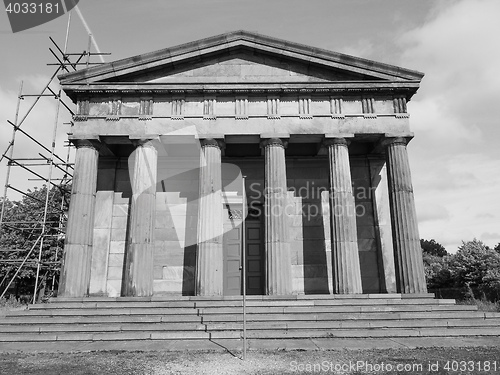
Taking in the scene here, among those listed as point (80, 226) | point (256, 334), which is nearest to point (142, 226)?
point (80, 226)

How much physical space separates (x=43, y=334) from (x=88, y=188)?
696 cm

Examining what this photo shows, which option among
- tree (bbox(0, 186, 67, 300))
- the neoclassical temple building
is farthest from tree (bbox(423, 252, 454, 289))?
tree (bbox(0, 186, 67, 300))

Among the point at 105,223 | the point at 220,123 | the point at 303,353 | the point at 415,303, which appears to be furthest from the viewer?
the point at 105,223

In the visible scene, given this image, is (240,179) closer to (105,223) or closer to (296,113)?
(296,113)

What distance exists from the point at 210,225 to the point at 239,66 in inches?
318

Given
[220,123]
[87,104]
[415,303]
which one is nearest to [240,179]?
[220,123]

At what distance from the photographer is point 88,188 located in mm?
Result: 17656

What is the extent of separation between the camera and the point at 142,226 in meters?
17.1

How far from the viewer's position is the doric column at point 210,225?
16.4 m

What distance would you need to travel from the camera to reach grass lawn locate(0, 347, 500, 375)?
816 centimetres

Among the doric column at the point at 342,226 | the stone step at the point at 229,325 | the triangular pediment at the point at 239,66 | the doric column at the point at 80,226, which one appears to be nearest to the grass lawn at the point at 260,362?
the stone step at the point at 229,325

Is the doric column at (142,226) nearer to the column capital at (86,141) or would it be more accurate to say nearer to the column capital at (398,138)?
the column capital at (86,141)

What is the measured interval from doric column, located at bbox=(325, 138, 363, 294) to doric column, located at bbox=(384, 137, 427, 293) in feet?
6.12

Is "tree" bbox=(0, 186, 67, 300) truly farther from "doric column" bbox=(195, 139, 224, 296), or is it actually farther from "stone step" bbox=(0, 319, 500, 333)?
"stone step" bbox=(0, 319, 500, 333)
